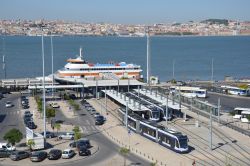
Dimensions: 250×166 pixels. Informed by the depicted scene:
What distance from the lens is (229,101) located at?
131ft

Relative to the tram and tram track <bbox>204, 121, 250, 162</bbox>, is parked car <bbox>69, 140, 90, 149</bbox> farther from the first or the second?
tram track <bbox>204, 121, 250, 162</bbox>

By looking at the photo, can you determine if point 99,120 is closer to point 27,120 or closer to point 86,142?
point 27,120

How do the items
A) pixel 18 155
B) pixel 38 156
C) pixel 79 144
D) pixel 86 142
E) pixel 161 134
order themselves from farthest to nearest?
pixel 161 134
pixel 86 142
pixel 79 144
pixel 18 155
pixel 38 156

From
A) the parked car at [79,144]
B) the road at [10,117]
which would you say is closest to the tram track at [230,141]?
the parked car at [79,144]

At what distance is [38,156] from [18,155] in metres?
1.00

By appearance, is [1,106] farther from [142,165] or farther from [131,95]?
[142,165]

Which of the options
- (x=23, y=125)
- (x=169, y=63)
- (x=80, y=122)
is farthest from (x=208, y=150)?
(x=169, y=63)

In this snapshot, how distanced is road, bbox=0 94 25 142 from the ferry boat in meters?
9.82

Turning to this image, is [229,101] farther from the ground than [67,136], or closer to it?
closer to it

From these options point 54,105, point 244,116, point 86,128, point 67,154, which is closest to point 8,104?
point 54,105

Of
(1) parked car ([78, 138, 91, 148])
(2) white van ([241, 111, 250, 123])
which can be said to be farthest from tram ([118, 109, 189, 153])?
(2) white van ([241, 111, 250, 123])

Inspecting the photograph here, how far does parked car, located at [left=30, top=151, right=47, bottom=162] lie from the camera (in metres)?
20.9

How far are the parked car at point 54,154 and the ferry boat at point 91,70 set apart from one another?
26.9 metres

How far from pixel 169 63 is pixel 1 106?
214 ft
